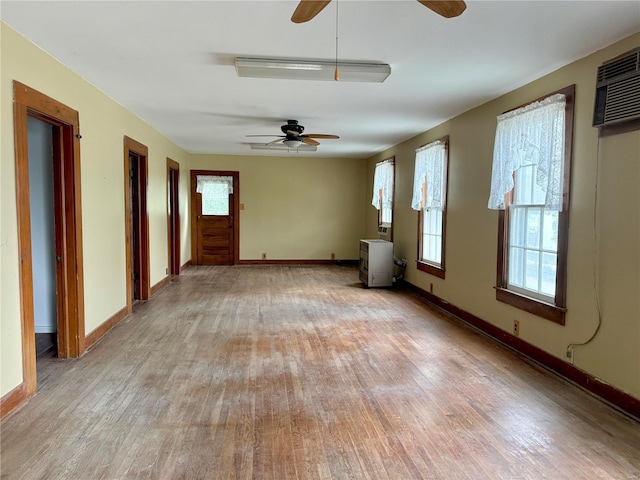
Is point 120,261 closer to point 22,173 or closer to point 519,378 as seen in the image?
point 22,173

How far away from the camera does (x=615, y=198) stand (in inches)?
106

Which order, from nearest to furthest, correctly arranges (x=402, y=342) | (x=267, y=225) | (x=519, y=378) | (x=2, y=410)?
(x=2, y=410), (x=519, y=378), (x=402, y=342), (x=267, y=225)

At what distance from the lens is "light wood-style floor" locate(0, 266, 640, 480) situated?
6.58ft

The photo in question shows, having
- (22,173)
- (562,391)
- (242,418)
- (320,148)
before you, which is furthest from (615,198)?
(320,148)

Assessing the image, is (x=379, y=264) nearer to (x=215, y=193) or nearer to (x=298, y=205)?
(x=298, y=205)

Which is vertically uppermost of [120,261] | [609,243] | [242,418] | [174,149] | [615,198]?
[174,149]

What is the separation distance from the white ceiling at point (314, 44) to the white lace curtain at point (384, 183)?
275 cm

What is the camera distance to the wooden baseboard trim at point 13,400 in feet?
7.81

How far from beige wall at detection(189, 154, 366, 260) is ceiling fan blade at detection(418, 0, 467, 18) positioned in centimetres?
728

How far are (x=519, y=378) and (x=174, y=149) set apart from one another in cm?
644

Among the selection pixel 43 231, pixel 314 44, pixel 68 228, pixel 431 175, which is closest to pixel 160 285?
pixel 43 231

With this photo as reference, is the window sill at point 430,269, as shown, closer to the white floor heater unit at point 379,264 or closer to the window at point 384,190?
the white floor heater unit at point 379,264

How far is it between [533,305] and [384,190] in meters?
4.43

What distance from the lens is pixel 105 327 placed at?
4.01 meters
